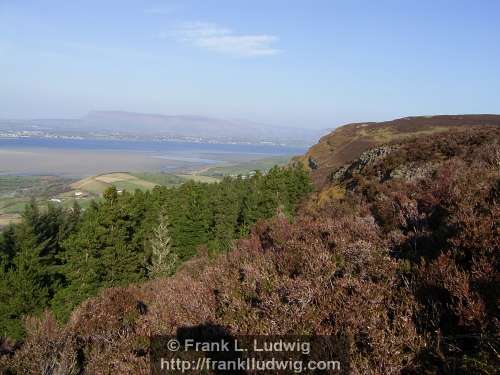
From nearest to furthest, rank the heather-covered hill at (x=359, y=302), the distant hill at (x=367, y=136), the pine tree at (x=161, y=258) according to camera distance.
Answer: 1. the heather-covered hill at (x=359, y=302)
2. the pine tree at (x=161, y=258)
3. the distant hill at (x=367, y=136)

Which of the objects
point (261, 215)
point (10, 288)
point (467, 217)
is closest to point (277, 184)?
point (261, 215)

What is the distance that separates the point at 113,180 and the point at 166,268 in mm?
111957

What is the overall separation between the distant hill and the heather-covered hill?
4862 centimetres

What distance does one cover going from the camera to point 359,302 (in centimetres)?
546

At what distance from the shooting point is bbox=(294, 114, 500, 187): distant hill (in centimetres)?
6556

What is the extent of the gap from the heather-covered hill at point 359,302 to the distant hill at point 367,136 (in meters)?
48.6

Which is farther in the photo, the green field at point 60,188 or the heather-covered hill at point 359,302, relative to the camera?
the green field at point 60,188

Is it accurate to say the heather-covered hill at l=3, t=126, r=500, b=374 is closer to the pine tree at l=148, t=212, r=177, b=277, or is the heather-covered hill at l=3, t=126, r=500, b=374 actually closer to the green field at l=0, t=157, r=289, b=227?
the pine tree at l=148, t=212, r=177, b=277

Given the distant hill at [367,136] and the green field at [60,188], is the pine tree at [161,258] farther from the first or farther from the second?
the green field at [60,188]

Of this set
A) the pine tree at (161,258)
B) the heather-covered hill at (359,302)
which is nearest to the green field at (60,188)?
the pine tree at (161,258)

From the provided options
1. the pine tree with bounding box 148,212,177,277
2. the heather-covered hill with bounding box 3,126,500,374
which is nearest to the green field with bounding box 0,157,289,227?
the pine tree with bounding box 148,212,177,277

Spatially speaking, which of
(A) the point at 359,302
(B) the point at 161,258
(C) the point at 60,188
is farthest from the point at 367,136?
(C) the point at 60,188

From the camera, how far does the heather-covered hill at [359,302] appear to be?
4.73 metres

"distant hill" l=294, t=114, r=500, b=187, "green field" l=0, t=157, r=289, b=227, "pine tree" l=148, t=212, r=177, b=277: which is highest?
"distant hill" l=294, t=114, r=500, b=187
